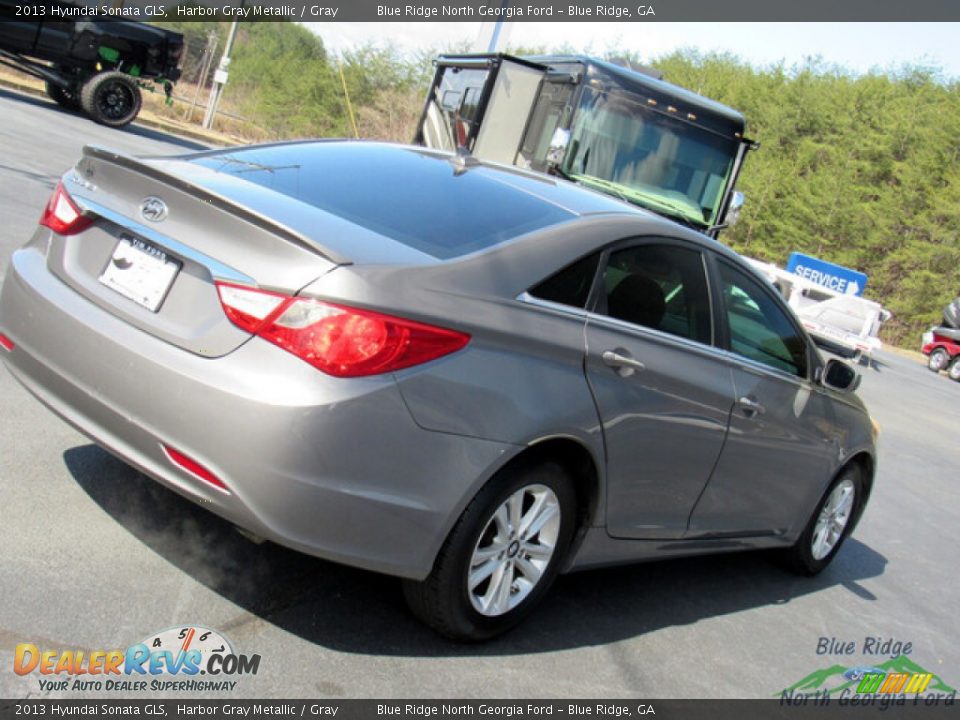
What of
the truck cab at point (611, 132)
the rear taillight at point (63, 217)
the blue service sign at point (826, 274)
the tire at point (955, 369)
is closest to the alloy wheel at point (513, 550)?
the rear taillight at point (63, 217)

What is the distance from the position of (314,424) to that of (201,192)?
0.92m

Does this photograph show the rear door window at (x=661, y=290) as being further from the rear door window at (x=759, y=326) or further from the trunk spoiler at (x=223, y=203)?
the trunk spoiler at (x=223, y=203)

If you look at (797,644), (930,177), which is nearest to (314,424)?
(797,644)

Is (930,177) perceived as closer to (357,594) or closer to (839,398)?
(839,398)

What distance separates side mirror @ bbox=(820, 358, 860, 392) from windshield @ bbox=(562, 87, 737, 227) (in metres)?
7.88

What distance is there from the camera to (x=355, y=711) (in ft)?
10.4

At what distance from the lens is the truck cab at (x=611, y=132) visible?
13266mm

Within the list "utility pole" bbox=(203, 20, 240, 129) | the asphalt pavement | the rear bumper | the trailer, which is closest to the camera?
the rear bumper

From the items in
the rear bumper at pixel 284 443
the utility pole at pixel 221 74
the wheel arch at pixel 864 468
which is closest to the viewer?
the rear bumper at pixel 284 443

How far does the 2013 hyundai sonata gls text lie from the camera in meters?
3.13

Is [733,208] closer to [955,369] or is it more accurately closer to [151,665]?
[151,665]

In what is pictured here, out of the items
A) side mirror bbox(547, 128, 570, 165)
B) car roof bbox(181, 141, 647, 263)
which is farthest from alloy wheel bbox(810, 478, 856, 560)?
side mirror bbox(547, 128, 570, 165)

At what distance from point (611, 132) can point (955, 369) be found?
14117 mm

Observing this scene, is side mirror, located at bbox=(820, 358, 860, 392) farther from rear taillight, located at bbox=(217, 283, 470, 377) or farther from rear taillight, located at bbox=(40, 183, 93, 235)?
rear taillight, located at bbox=(40, 183, 93, 235)
